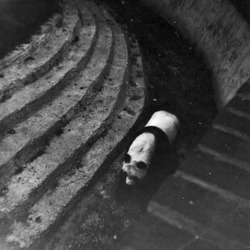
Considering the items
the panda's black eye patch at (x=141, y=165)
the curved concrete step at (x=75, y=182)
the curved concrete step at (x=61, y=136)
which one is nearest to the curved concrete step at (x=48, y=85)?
the curved concrete step at (x=61, y=136)

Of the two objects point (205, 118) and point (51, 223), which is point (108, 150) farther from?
point (205, 118)

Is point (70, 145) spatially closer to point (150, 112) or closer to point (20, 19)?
point (150, 112)

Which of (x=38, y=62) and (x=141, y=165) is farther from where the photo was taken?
(x=38, y=62)

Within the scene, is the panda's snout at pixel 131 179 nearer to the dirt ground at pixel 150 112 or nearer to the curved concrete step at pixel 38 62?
the dirt ground at pixel 150 112

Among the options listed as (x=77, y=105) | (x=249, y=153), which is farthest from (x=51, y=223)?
(x=249, y=153)

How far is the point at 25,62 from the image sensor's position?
5.59 m

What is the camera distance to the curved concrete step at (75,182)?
14.5ft

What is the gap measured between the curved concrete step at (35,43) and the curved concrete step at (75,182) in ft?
6.90

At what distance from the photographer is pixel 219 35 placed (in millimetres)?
7941

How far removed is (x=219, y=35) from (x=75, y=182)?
18.1 ft

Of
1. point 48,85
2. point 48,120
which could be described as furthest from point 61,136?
point 48,85

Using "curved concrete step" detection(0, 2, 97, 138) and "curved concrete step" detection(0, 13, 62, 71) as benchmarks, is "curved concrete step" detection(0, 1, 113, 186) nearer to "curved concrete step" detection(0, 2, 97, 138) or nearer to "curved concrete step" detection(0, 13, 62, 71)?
"curved concrete step" detection(0, 2, 97, 138)

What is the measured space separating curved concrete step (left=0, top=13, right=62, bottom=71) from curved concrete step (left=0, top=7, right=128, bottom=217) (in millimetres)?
1504

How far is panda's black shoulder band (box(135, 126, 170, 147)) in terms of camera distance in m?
5.73
